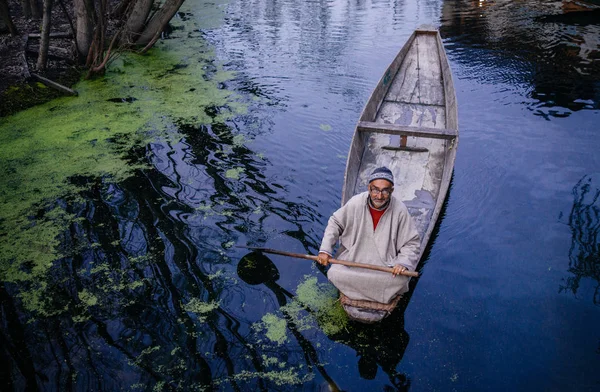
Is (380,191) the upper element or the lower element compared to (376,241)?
upper

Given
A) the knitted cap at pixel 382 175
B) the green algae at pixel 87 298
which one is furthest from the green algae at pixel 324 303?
the green algae at pixel 87 298

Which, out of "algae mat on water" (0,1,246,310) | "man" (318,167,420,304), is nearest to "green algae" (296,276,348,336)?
"man" (318,167,420,304)

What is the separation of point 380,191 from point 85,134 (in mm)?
5911

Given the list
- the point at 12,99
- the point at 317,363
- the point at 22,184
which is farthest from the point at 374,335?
the point at 12,99

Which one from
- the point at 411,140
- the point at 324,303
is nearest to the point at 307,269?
the point at 324,303

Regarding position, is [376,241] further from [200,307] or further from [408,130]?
[408,130]

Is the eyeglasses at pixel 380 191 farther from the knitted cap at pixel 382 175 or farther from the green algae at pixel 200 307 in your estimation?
the green algae at pixel 200 307

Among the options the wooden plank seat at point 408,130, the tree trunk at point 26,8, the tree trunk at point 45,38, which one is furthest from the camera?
the tree trunk at point 26,8

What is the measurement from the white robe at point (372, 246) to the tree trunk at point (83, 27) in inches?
331

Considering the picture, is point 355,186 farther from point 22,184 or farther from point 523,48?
point 523,48

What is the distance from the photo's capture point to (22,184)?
6352mm

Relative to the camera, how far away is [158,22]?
11570 mm

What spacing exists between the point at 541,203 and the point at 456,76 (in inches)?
195

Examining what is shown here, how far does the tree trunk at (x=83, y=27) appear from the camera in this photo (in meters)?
9.74
